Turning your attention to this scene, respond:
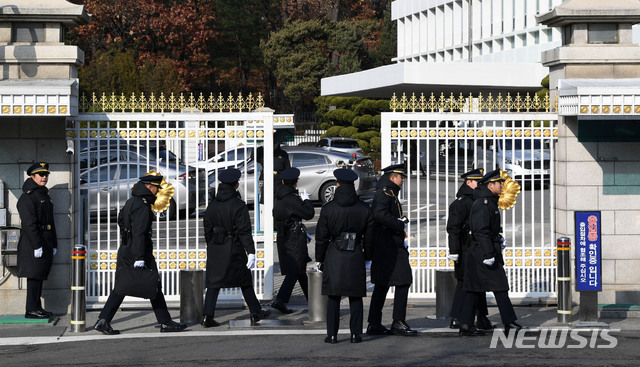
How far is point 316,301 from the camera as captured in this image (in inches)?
470

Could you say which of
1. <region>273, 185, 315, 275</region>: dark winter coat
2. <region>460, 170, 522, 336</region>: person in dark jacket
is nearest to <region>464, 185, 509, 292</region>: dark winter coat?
<region>460, 170, 522, 336</region>: person in dark jacket

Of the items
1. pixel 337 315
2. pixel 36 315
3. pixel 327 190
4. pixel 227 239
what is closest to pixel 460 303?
pixel 337 315

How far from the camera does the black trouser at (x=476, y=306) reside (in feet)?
35.4

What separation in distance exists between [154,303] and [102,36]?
133 ft

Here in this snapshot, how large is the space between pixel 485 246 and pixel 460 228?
0.65 meters

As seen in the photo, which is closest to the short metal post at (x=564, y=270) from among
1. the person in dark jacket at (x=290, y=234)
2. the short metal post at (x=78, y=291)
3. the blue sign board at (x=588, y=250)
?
the blue sign board at (x=588, y=250)

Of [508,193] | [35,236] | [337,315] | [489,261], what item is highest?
[508,193]

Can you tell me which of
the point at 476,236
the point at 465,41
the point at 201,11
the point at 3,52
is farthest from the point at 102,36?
the point at 476,236

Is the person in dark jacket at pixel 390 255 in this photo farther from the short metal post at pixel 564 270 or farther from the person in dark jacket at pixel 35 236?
the person in dark jacket at pixel 35 236

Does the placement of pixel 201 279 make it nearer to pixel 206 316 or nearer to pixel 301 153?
pixel 206 316

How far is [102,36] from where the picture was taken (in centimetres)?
5003

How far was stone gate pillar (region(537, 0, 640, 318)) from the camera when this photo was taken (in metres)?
12.9

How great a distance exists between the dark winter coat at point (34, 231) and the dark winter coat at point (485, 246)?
4.91m

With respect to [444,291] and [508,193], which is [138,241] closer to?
[444,291]
